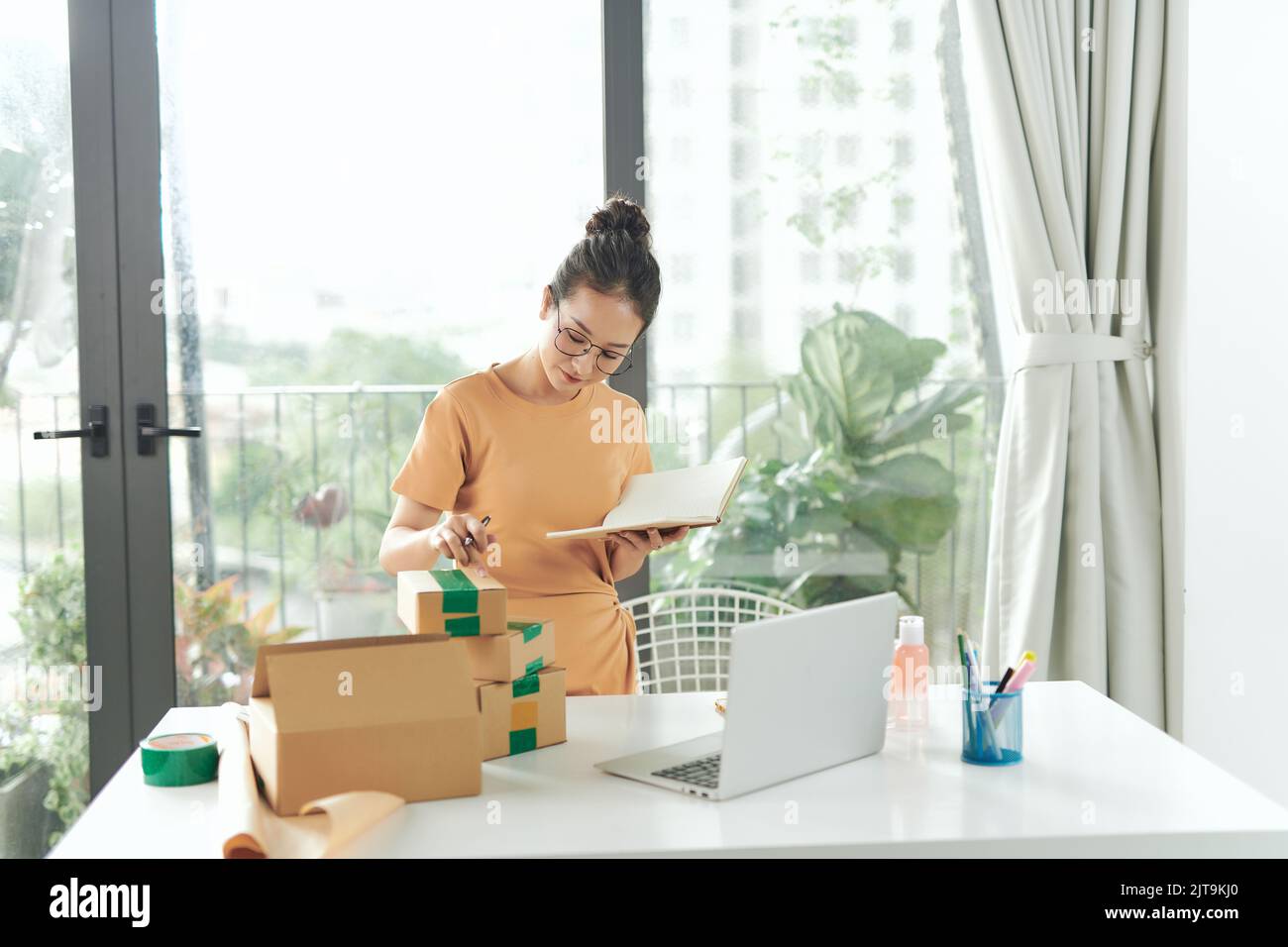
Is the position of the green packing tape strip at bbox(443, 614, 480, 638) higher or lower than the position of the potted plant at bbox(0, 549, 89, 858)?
higher

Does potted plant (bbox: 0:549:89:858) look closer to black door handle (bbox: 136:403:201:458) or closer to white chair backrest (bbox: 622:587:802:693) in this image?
black door handle (bbox: 136:403:201:458)

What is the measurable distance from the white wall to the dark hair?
1.38m

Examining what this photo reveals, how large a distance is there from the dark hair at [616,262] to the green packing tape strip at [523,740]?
2.60 ft

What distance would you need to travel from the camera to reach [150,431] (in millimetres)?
2467

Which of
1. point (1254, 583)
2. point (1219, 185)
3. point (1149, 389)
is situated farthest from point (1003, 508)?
point (1219, 185)

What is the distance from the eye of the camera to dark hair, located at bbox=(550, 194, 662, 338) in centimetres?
188

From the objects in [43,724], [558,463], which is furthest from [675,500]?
[43,724]

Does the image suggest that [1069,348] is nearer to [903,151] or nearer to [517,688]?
[903,151]

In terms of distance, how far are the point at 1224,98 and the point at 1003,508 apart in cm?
110

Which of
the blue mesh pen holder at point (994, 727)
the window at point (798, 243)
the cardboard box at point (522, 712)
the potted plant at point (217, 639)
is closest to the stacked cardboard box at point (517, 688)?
the cardboard box at point (522, 712)

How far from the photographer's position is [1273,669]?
8.84ft

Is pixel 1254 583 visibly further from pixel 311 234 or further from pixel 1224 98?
pixel 311 234

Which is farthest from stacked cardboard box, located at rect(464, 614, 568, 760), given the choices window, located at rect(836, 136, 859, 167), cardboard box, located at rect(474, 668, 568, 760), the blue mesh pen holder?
window, located at rect(836, 136, 859, 167)

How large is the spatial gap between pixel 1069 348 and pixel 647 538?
48.4 inches
